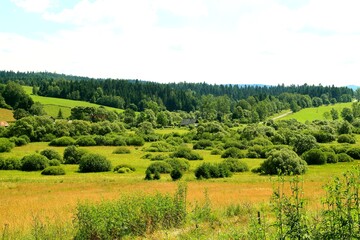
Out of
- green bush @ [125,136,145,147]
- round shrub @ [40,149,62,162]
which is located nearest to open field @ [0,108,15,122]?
green bush @ [125,136,145,147]

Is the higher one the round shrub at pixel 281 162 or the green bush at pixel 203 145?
the round shrub at pixel 281 162

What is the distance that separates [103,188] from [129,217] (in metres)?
23.7

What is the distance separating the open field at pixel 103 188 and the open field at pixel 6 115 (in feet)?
Answer: 236

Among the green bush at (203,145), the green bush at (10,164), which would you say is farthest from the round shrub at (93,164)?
the green bush at (203,145)

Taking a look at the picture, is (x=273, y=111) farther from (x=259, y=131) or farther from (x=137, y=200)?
(x=137, y=200)

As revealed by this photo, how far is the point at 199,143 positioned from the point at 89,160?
111 ft

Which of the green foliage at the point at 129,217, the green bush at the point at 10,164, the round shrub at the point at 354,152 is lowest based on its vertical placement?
the green bush at the point at 10,164

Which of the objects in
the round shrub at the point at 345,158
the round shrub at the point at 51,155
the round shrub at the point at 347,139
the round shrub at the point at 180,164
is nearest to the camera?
the round shrub at the point at 180,164

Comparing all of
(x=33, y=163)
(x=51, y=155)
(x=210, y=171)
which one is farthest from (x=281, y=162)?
(x=51, y=155)

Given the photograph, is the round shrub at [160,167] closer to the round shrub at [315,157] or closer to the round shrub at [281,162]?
the round shrub at [281,162]

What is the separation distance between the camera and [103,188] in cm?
3638

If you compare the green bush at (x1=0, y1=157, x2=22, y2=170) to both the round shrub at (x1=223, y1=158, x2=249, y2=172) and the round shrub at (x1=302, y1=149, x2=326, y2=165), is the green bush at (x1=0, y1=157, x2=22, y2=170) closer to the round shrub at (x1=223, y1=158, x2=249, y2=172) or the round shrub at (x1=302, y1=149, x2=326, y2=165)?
the round shrub at (x1=223, y1=158, x2=249, y2=172)

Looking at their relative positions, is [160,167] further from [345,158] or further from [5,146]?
[5,146]

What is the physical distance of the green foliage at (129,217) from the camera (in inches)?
518
